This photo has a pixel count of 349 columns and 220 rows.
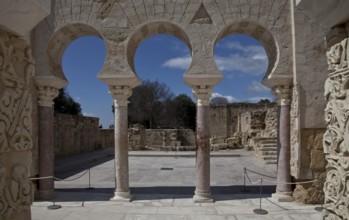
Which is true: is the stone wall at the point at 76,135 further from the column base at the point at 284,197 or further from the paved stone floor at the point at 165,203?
the column base at the point at 284,197

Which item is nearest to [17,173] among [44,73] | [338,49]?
[338,49]

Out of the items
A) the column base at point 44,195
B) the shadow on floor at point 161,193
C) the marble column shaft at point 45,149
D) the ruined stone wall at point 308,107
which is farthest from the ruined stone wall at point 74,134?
the ruined stone wall at point 308,107

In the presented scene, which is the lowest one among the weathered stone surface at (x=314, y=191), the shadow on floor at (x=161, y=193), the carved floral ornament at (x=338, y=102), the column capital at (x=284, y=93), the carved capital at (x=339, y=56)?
the shadow on floor at (x=161, y=193)

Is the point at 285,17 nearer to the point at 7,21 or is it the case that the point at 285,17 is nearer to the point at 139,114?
the point at 7,21

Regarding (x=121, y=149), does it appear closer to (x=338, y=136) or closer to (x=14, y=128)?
(x=14, y=128)

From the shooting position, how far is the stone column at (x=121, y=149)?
821 centimetres

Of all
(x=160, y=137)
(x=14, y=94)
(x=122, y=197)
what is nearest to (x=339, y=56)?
(x=14, y=94)

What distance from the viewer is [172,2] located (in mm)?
8188

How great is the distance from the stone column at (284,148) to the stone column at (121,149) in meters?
3.89

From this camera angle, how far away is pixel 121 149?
27.0ft

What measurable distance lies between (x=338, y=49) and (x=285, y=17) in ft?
21.1

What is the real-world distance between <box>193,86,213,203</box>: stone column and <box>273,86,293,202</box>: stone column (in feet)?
5.97

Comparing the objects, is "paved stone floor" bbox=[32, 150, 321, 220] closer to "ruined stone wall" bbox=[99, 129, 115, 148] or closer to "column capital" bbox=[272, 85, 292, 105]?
"column capital" bbox=[272, 85, 292, 105]

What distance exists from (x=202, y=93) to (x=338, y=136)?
6.04 metres
